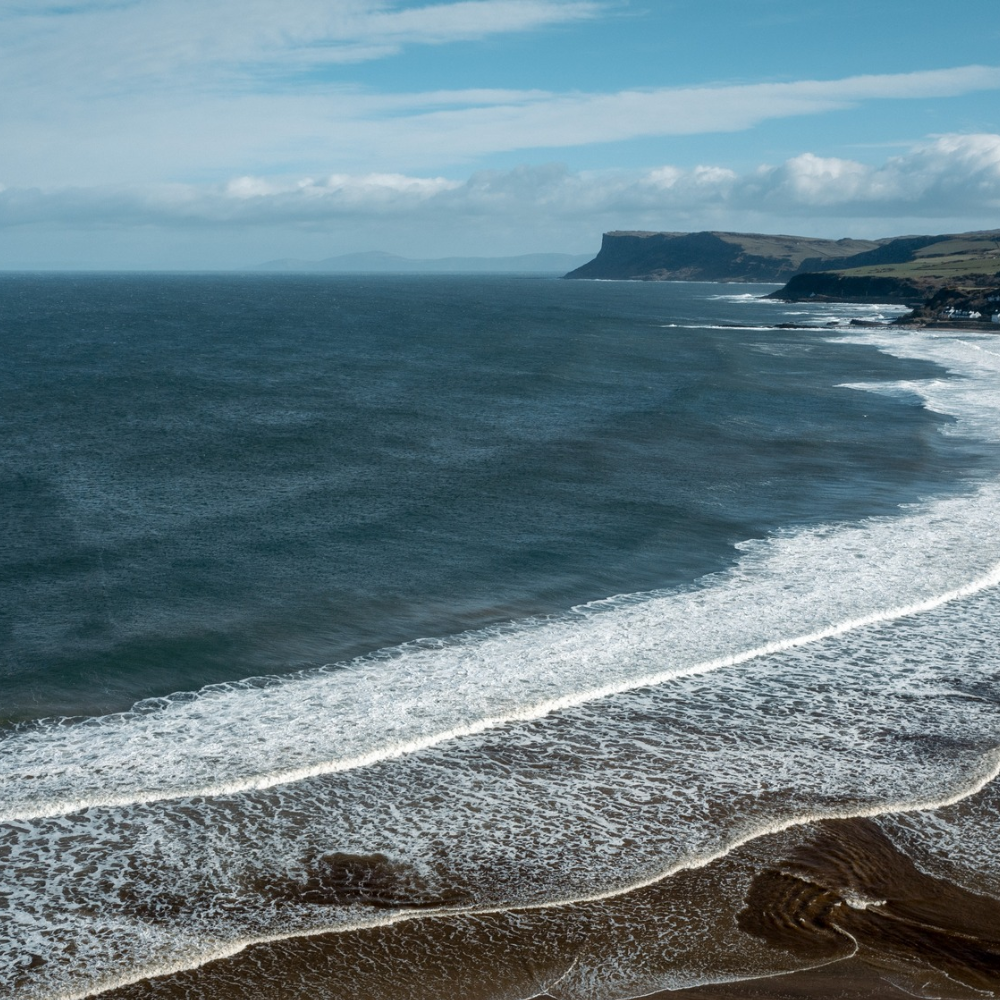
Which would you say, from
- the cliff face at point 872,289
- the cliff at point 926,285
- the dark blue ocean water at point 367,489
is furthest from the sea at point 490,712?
the cliff face at point 872,289

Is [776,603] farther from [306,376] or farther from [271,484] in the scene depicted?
[306,376]

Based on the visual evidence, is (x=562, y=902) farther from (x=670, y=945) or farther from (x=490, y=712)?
(x=490, y=712)

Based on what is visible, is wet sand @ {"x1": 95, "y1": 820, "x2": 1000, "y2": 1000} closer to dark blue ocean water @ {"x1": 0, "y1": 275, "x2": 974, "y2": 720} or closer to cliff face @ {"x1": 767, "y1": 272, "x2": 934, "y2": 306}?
dark blue ocean water @ {"x1": 0, "y1": 275, "x2": 974, "y2": 720}

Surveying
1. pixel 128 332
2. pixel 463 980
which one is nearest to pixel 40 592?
pixel 463 980

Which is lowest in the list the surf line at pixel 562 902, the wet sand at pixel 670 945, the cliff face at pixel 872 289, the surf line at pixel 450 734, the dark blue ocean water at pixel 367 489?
the wet sand at pixel 670 945

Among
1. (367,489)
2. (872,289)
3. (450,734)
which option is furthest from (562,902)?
(872,289)

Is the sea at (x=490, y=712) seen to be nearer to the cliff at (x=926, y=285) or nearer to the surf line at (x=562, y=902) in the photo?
the surf line at (x=562, y=902)

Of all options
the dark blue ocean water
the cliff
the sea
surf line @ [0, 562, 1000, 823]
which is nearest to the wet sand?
the sea
